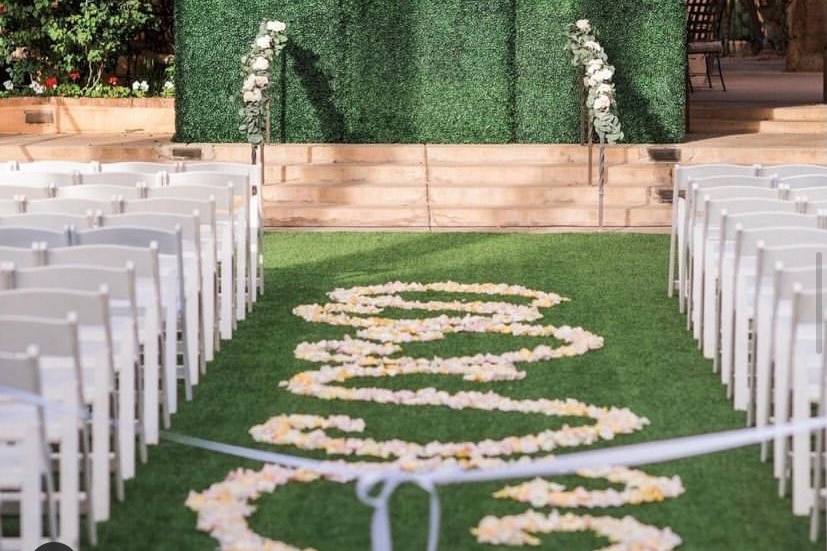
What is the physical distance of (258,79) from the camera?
14.0 metres

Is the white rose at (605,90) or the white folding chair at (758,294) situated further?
the white rose at (605,90)

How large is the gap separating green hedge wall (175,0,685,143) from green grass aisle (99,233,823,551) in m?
3.15

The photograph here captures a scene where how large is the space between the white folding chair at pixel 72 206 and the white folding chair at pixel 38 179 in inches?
50.5

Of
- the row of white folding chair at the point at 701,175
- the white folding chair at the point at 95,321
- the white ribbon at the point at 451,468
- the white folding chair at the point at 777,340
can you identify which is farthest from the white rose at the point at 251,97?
the white folding chair at the point at 95,321

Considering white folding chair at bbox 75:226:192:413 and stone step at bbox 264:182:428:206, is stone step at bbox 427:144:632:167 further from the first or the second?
white folding chair at bbox 75:226:192:413

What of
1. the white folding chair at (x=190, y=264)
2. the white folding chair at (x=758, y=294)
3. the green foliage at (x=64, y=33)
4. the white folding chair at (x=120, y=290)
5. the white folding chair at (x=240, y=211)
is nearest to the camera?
the white folding chair at (x=120, y=290)

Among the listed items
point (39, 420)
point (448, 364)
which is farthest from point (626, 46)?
point (39, 420)

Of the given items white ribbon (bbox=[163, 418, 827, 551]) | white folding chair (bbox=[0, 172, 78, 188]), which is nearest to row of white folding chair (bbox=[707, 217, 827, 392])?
white ribbon (bbox=[163, 418, 827, 551])

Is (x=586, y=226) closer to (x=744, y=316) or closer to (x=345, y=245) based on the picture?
(x=345, y=245)

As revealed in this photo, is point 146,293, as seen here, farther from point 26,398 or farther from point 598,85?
point 598,85

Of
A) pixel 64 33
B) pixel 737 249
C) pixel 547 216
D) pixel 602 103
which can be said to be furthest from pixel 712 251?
pixel 64 33

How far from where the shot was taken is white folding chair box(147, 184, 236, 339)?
9156mm

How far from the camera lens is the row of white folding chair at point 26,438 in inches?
200

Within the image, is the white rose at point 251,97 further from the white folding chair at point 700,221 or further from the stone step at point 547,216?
the white folding chair at point 700,221
